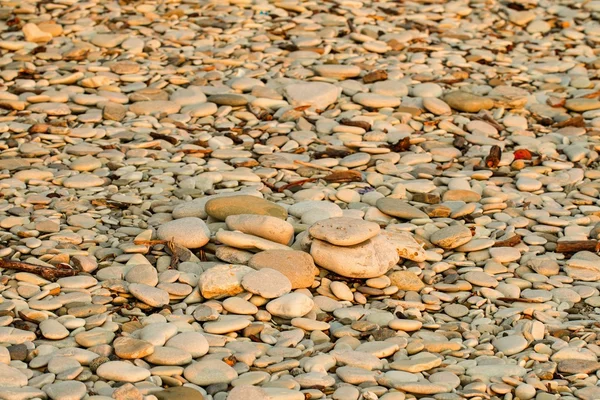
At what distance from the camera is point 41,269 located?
4359 mm

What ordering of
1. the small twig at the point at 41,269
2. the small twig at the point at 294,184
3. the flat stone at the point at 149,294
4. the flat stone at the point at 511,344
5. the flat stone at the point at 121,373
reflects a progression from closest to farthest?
the flat stone at the point at 121,373, the flat stone at the point at 511,344, the flat stone at the point at 149,294, the small twig at the point at 41,269, the small twig at the point at 294,184

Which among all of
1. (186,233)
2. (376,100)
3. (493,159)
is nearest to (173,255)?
(186,233)

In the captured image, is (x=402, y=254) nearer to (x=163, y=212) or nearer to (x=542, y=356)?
(x=542, y=356)

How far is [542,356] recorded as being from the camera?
13.0ft

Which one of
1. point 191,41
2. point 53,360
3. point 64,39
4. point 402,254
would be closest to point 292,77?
point 191,41

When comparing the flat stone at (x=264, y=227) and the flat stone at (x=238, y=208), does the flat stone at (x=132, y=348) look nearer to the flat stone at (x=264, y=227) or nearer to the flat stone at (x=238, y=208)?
the flat stone at (x=264, y=227)

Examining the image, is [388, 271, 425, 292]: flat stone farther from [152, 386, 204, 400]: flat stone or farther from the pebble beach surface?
[152, 386, 204, 400]: flat stone

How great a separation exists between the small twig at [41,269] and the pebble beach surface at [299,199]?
0.05 meters

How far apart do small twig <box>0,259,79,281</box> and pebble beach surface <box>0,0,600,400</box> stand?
0.05 metres

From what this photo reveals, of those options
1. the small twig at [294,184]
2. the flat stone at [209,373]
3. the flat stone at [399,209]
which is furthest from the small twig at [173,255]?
the flat stone at [399,209]

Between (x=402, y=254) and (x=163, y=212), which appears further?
(x=163, y=212)

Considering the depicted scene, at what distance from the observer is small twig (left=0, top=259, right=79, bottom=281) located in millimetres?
4352

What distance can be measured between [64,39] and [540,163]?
12.8 feet

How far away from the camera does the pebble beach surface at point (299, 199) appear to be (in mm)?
3828
